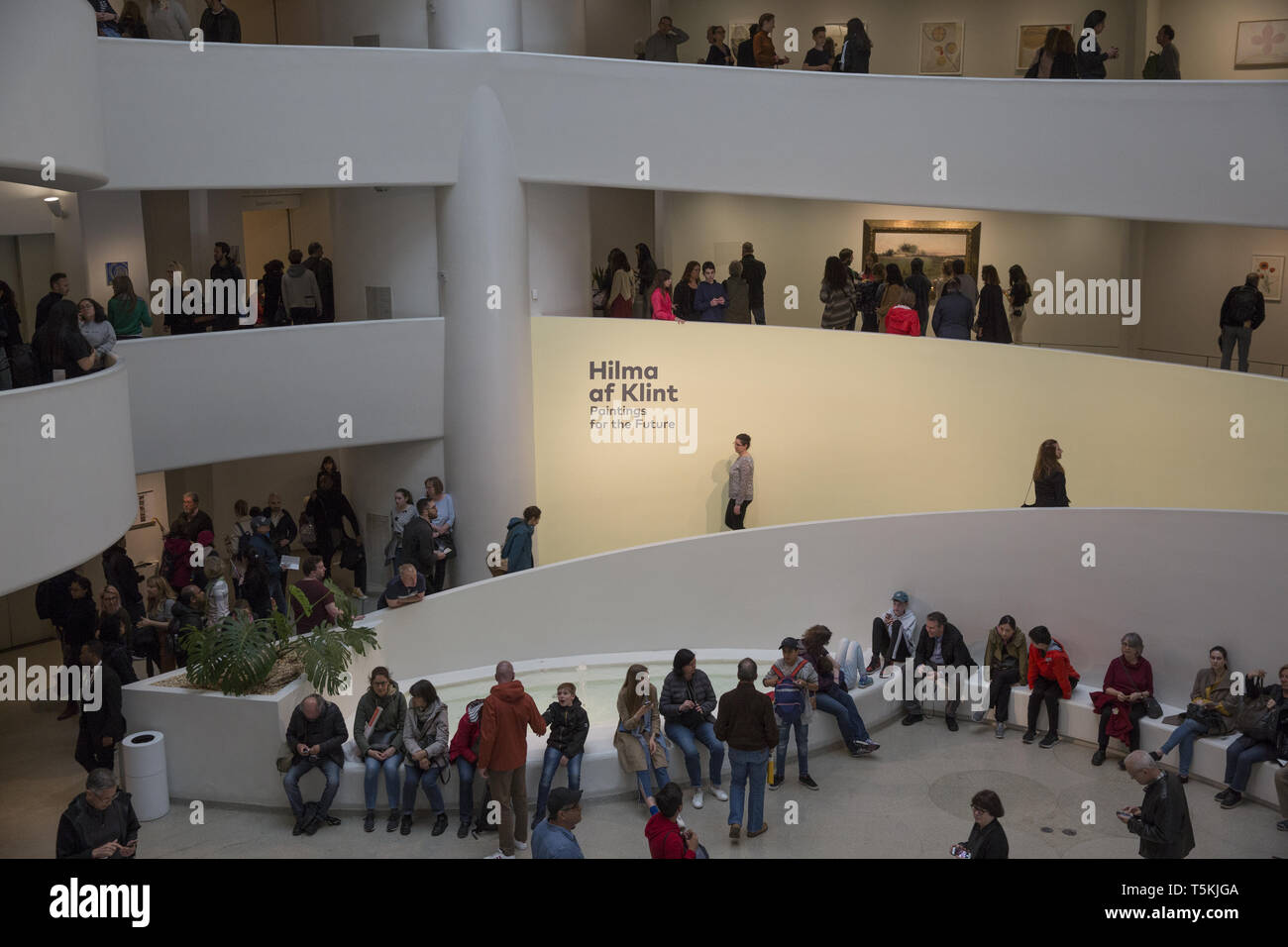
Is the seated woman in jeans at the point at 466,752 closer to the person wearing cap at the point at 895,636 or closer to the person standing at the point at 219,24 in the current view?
the person wearing cap at the point at 895,636

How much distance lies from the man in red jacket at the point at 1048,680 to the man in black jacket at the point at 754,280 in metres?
6.44

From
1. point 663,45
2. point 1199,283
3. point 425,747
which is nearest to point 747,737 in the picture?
point 425,747

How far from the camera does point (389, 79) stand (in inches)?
616

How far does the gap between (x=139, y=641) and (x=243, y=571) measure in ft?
5.52

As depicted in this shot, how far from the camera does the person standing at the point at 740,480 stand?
16625 millimetres

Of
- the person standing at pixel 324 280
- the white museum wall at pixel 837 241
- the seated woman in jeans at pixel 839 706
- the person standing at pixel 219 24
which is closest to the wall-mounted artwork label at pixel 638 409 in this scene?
the person standing at pixel 324 280

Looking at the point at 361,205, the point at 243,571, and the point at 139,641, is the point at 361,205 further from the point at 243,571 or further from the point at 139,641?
the point at 139,641

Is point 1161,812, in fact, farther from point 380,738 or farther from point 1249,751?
point 380,738

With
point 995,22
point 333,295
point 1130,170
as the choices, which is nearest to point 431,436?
point 333,295

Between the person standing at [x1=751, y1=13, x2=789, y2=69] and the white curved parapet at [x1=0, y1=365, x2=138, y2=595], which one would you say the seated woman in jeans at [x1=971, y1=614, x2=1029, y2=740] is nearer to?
the person standing at [x1=751, y1=13, x2=789, y2=69]

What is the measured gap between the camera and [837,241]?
20734mm

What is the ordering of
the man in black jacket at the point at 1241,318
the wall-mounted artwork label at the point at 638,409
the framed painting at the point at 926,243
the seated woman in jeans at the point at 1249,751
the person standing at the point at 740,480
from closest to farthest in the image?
the seated woman in jeans at the point at 1249,751 < the man in black jacket at the point at 1241,318 < the person standing at the point at 740,480 < the wall-mounted artwork label at the point at 638,409 < the framed painting at the point at 926,243

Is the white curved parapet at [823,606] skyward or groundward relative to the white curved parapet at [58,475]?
groundward

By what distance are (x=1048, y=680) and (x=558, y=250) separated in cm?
897
